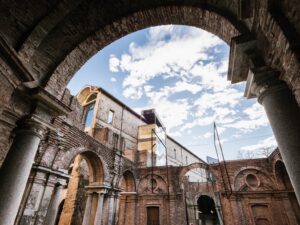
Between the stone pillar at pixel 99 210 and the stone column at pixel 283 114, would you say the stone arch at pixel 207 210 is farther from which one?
the stone column at pixel 283 114

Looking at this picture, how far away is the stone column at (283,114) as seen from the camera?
1901 mm

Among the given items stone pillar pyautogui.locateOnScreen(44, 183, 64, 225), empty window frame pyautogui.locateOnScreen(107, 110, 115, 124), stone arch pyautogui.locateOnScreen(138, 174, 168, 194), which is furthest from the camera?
empty window frame pyautogui.locateOnScreen(107, 110, 115, 124)

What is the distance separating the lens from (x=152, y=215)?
44.9 ft

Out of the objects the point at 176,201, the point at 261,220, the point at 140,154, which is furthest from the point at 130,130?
the point at 261,220

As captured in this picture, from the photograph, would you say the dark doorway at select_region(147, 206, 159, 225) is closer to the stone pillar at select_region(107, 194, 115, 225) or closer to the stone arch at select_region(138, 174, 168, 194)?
the stone arch at select_region(138, 174, 168, 194)

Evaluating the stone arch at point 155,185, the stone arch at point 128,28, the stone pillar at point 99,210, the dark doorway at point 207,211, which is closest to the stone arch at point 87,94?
the stone arch at point 155,185

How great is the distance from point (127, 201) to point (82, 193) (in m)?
3.97

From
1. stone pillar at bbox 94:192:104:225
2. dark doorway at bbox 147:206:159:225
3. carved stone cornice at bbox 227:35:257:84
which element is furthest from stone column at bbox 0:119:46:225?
dark doorway at bbox 147:206:159:225

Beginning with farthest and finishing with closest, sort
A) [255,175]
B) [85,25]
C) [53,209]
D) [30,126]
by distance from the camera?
[255,175], [53,209], [85,25], [30,126]

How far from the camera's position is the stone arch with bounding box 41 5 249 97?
3.17 metres

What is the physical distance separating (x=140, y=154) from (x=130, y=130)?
15.1 feet

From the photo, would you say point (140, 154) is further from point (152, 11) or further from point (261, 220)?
point (152, 11)

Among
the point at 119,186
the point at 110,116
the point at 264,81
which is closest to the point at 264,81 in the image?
the point at 264,81

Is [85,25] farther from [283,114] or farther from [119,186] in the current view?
[119,186]
